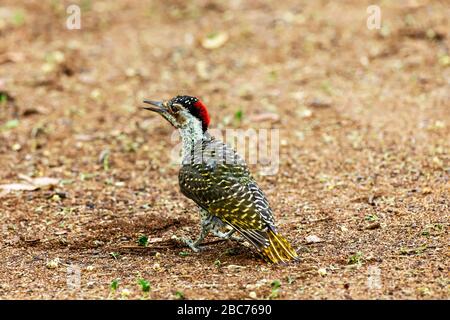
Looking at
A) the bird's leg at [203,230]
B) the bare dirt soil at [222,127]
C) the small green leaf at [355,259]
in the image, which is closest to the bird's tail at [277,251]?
the bare dirt soil at [222,127]

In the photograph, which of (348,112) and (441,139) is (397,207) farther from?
(348,112)

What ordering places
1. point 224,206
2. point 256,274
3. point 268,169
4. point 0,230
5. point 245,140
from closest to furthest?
point 256,274
point 224,206
point 0,230
point 268,169
point 245,140

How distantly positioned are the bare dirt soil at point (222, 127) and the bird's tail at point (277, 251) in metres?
0.10

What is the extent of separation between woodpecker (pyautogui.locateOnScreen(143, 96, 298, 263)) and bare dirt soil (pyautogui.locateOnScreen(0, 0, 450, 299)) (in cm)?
22

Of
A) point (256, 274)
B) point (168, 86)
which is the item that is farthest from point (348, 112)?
point (256, 274)

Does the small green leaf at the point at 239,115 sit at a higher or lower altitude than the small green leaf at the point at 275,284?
higher

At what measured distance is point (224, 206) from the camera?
638 cm

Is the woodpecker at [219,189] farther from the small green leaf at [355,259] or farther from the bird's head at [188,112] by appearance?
the small green leaf at [355,259]

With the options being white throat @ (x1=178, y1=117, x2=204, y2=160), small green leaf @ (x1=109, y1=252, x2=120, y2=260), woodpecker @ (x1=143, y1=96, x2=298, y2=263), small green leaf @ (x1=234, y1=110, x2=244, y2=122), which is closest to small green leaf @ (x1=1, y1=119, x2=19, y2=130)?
small green leaf @ (x1=234, y1=110, x2=244, y2=122)

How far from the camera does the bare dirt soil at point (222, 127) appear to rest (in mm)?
6055

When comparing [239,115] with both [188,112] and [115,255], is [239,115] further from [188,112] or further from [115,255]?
[115,255]

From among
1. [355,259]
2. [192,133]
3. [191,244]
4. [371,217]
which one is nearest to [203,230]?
[191,244]

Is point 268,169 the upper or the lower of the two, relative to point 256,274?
upper

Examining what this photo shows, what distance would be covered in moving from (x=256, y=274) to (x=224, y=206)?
2.32 ft
